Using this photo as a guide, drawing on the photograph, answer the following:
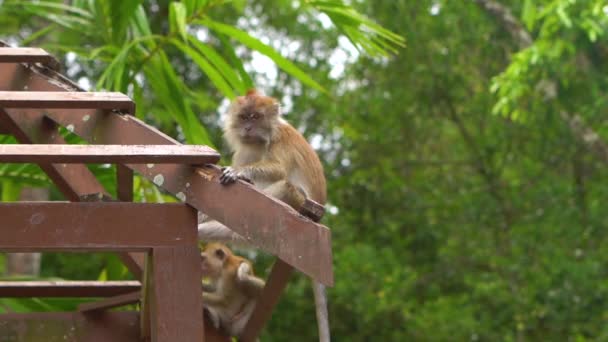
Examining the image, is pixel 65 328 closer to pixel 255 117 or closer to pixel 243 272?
pixel 243 272

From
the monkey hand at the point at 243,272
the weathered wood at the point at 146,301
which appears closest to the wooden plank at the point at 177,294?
the weathered wood at the point at 146,301

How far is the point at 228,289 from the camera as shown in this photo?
19.3 feet

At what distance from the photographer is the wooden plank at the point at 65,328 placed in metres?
5.11

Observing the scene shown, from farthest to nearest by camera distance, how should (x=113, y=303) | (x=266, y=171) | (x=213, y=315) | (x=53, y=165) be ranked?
(x=266, y=171)
(x=213, y=315)
(x=113, y=303)
(x=53, y=165)

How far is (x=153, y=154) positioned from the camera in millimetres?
3688

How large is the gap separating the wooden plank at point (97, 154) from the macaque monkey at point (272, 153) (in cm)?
251

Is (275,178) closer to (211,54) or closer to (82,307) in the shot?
(211,54)

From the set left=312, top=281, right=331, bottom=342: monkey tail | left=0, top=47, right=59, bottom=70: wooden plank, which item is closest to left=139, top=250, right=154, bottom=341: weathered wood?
left=312, top=281, right=331, bottom=342: monkey tail

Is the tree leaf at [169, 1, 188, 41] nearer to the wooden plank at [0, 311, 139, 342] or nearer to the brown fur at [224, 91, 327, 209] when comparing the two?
the brown fur at [224, 91, 327, 209]

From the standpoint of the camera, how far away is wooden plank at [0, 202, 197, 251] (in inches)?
151

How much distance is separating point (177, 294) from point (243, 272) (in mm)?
1923

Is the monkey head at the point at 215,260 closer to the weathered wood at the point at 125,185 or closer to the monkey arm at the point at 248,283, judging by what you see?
the monkey arm at the point at 248,283

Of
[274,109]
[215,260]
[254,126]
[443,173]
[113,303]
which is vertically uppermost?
[443,173]

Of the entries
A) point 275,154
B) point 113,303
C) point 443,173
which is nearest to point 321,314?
point 113,303
